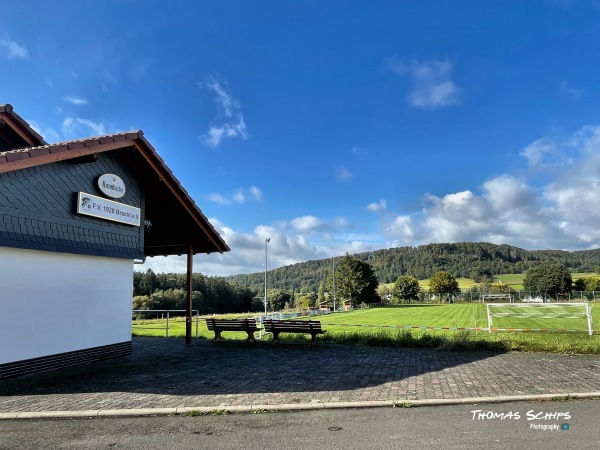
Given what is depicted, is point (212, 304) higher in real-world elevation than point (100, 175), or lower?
lower

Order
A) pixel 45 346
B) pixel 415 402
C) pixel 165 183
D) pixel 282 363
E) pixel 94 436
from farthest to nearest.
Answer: pixel 165 183
pixel 282 363
pixel 45 346
pixel 415 402
pixel 94 436

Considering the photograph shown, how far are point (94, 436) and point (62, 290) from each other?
18.3ft

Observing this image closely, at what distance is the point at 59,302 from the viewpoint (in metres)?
9.91

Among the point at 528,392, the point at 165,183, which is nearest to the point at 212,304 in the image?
the point at 165,183

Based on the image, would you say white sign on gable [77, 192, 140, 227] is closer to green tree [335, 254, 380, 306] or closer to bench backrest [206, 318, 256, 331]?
bench backrest [206, 318, 256, 331]

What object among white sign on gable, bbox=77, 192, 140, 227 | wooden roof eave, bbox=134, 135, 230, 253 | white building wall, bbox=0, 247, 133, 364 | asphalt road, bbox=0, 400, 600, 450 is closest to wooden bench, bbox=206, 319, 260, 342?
wooden roof eave, bbox=134, 135, 230, 253

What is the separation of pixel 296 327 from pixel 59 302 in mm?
6892

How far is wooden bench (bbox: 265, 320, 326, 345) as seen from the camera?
13586 millimetres

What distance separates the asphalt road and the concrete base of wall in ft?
10.7

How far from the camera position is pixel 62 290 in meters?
9.99

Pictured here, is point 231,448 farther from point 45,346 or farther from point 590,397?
point 45,346

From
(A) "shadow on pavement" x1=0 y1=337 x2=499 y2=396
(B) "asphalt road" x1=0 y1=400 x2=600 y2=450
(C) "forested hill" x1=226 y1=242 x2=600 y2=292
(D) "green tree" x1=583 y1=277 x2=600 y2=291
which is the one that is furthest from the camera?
(C) "forested hill" x1=226 y1=242 x2=600 y2=292

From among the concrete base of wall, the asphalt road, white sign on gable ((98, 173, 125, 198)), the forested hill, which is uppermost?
the forested hill

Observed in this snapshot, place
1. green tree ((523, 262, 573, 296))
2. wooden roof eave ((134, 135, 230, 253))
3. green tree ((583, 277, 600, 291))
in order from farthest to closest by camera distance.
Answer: green tree ((583, 277, 600, 291)) < green tree ((523, 262, 573, 296)) < wooden roof eave ((134, 135, 230, 253))
